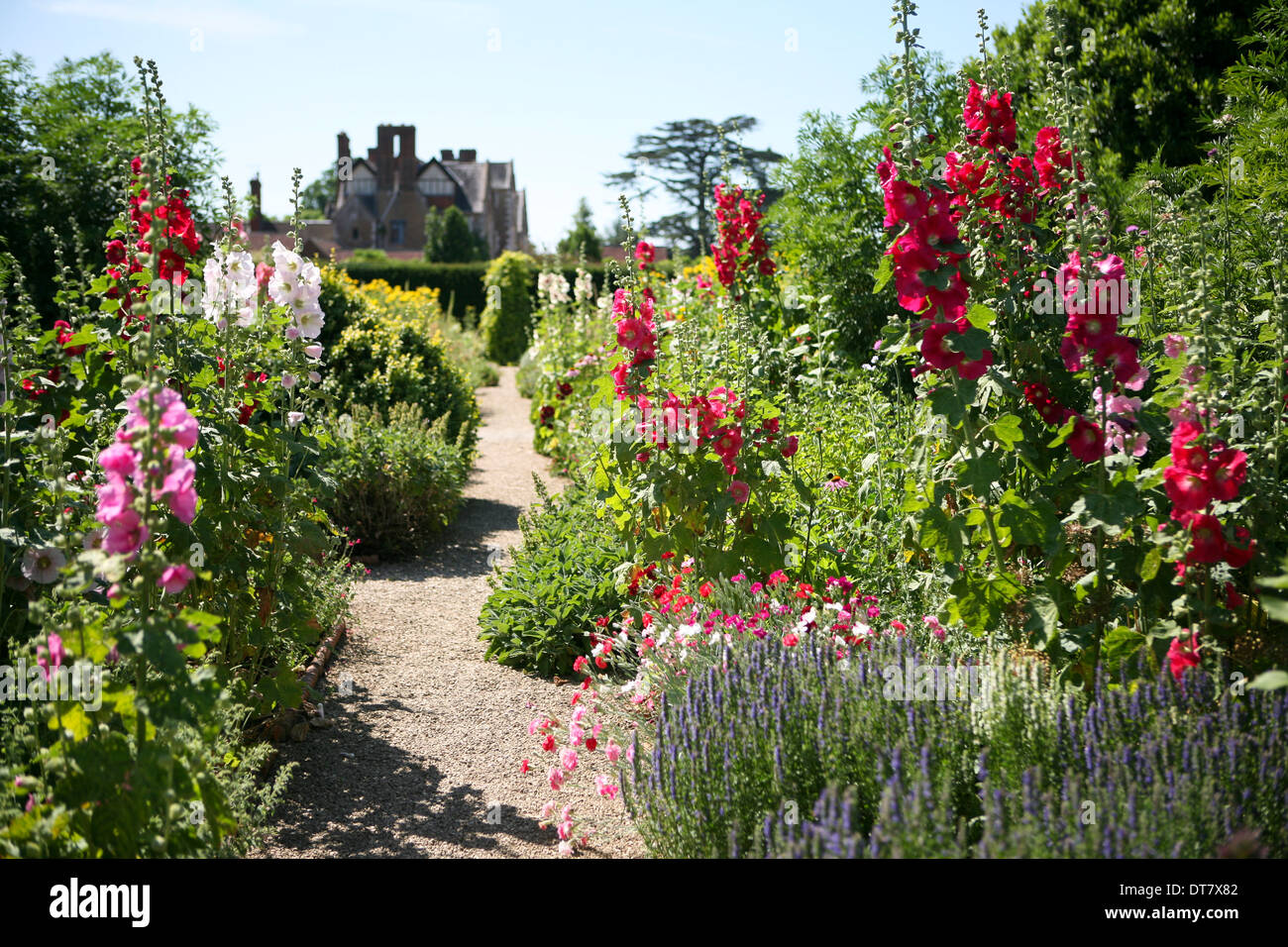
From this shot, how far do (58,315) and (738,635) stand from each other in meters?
7.34

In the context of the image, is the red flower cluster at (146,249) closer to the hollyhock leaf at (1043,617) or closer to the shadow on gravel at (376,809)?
the shadow on gravel at (376,809)

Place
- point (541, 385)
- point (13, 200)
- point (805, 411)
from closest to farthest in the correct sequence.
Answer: point (805, 411) → point (13, 200) → point (541, 385)

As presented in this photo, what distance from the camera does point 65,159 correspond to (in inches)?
301

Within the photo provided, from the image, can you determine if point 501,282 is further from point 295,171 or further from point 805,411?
point 295,171

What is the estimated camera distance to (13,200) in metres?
7.55

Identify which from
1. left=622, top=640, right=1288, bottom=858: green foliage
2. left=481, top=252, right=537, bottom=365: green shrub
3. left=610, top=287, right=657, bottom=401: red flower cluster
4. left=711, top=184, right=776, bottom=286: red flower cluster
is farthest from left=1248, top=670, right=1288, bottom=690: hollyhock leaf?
left=481, top=252, right=537, bottom=365: green shrub

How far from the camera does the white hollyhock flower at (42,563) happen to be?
2.76m

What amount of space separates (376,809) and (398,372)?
21.2 ft

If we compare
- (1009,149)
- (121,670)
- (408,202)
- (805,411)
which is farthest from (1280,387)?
(408,202)

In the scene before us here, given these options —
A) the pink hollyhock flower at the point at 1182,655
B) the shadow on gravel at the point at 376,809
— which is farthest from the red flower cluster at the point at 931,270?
the shadow on gravel at the point at 376,809

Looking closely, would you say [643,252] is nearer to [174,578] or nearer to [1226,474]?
[1226,474]
